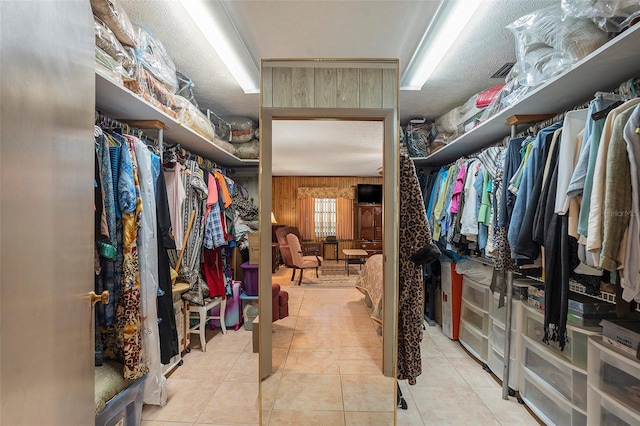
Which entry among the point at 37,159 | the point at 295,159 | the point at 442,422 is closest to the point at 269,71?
the point at 295,159

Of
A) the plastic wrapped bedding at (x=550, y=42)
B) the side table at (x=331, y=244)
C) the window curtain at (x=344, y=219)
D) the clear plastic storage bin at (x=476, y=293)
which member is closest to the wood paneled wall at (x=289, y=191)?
the window curtain at (x=344, y=219)

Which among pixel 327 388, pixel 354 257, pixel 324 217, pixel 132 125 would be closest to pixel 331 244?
pixel 354 257

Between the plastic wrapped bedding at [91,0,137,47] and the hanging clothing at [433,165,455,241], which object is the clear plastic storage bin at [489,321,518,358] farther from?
the plastic wrapped bedding at [91,0,137,47]

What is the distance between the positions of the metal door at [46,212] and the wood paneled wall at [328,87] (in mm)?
817

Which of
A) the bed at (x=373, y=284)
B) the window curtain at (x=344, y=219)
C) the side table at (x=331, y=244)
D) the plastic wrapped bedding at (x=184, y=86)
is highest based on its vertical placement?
the plastic wrapped bedding at (x=184, y=86)

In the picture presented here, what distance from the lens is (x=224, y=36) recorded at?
1.56 metres

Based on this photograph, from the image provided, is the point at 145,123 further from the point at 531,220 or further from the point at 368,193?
the point at 531,220

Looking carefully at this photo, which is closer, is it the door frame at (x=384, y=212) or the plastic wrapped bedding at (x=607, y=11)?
the plastic wrapped bedding at (x=607, y=11)

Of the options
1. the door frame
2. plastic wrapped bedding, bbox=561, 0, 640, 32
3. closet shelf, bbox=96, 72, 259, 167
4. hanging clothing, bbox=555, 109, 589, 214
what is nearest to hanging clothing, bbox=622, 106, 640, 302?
hanging clothing, bbox=555, 109, 589, 214

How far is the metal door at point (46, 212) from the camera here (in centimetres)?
60

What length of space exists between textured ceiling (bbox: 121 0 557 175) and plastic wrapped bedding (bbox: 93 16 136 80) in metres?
0.30

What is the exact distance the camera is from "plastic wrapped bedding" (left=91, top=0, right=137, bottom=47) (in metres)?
1.19

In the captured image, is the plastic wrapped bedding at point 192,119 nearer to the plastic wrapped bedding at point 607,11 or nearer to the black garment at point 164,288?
the black garment at point 164,288

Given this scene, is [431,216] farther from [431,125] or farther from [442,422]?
[442,422]
